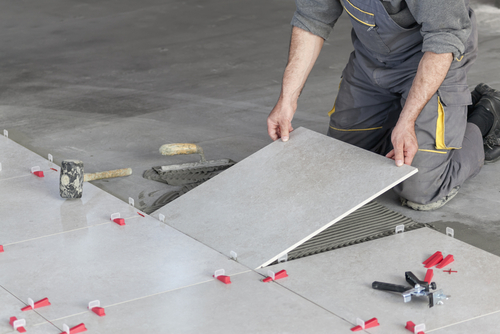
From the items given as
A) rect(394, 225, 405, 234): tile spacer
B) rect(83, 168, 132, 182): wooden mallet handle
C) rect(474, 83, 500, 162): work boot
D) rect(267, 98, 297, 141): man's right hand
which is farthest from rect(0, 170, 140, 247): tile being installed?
rect(474, 83, 500, 162): work boot

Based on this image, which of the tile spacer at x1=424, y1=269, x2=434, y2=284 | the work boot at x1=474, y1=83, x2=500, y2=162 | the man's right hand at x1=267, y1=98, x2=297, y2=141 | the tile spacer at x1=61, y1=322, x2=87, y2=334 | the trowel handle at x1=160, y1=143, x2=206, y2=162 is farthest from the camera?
the work boot at x1=474, y1=83, x2=500, y2=162

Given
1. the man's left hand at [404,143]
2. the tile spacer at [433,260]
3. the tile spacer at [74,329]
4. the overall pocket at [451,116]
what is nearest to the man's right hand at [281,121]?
the man's left hand at [404,143]

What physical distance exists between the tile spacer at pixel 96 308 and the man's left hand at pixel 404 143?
1.14 metres

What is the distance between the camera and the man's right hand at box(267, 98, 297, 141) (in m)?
2.78

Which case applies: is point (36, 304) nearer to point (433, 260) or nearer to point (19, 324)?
point (19, 324)

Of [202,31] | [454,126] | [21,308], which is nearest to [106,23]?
[202,31]

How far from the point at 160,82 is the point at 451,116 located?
2.46 m

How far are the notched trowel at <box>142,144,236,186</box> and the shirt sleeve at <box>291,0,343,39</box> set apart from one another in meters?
0.73

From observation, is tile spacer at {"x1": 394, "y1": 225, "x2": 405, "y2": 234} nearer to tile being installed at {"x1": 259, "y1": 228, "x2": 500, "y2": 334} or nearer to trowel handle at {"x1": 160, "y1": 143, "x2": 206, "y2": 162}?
tile being installed at {"x1": 259, "y1": 228, "x2": 500, "y2": 334}

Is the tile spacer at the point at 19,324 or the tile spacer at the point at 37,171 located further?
the tile spacer at the point at 37,171

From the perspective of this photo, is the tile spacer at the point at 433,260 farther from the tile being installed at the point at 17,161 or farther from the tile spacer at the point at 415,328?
A: the tile being installed at the point at 17,161

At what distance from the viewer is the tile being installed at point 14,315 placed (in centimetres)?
182

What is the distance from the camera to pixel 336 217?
7.41 ft

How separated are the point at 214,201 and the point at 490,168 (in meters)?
1.40
